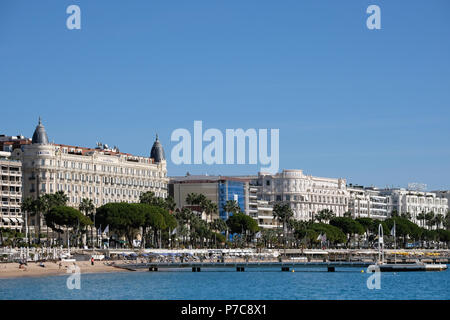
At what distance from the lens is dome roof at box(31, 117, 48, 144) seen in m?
157

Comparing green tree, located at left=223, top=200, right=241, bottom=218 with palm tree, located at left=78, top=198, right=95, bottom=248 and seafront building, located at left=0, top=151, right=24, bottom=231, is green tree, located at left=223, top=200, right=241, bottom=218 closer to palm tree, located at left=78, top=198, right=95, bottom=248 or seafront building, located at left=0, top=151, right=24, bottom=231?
palm tree, located at left=78, top=198, right=95, bottom=248

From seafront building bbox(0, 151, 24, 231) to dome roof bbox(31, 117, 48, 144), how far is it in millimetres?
6155

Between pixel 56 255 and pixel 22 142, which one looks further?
pixel 22 142

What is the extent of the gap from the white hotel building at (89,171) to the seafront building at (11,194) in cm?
299

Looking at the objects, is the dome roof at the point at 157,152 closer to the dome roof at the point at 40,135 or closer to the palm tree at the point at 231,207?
the palm tree at the point at 231,207

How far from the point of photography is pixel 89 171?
166250mm

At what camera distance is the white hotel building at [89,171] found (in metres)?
155

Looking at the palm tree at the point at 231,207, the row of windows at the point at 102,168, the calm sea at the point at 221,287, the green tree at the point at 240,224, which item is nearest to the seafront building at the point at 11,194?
the row of windows at the point at 102,168
